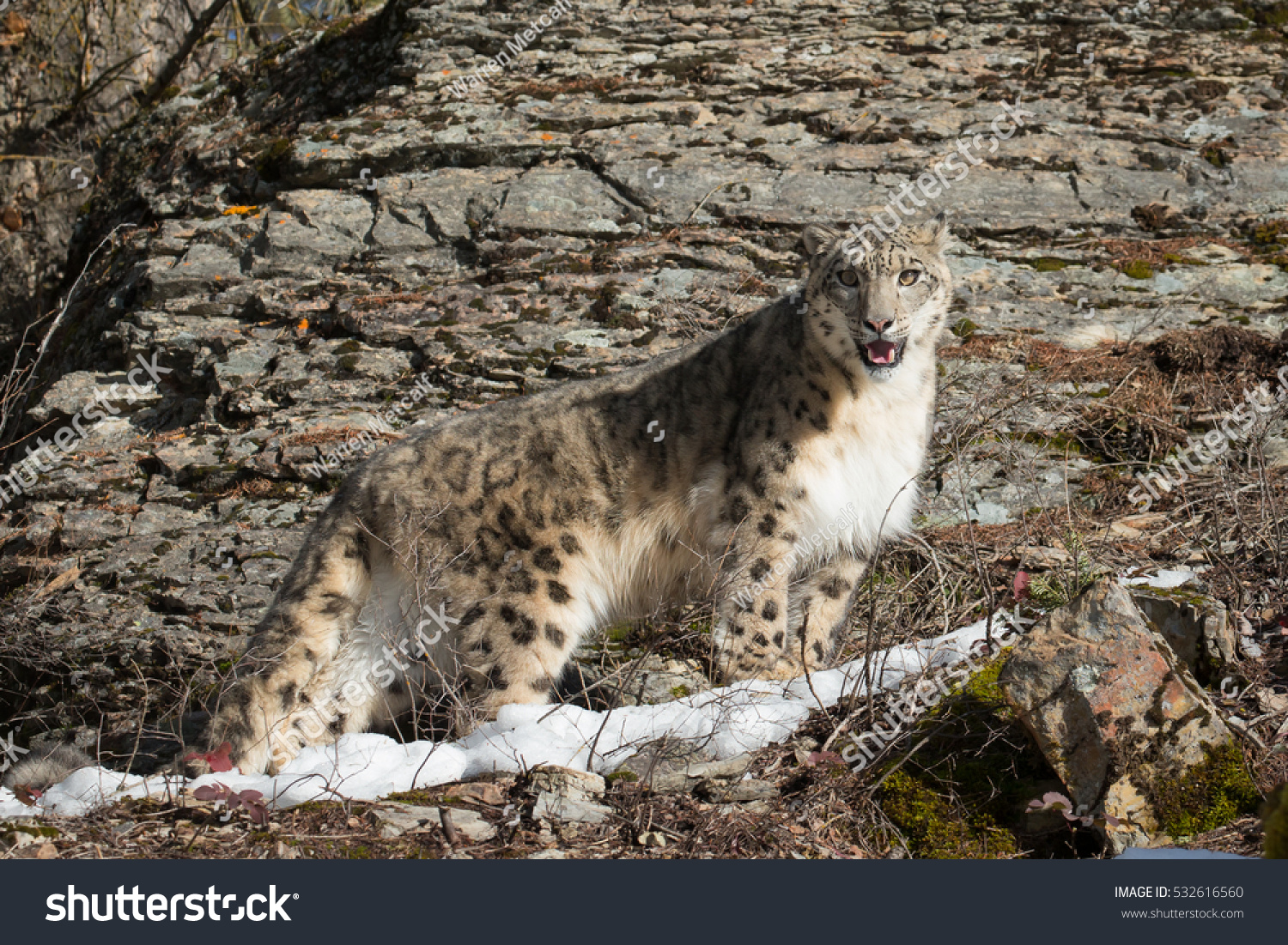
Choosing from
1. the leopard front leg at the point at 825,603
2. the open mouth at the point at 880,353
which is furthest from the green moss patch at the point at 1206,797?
the open mouth at the point at 880,353

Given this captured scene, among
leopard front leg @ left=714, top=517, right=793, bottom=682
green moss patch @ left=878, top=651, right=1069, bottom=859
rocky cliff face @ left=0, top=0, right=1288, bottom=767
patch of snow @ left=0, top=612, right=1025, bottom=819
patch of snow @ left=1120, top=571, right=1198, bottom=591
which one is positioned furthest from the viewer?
rocky cliff face @ left=0, top=0, right=1288, bottom=767

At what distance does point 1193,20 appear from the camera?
12.7 metres

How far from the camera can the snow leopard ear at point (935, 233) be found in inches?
253

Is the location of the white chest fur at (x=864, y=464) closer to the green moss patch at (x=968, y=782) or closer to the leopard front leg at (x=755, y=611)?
the leopard front leg at (x=755, y=611)

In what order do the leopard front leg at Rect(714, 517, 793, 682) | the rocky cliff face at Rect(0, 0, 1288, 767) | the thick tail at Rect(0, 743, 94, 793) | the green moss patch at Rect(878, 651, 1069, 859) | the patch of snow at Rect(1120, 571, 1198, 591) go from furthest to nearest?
the rocky cliff face at Rect(0, 0, 1288, 767) → the patch of snow at Rect(1120, 571, 1198, 591) → the leopard front leg at Rect(714, 517, 793, 682) → the thick tail at Rect(0, 743, 94, 793) → the green moss patch at Rect(878, 651, 1069, 859)

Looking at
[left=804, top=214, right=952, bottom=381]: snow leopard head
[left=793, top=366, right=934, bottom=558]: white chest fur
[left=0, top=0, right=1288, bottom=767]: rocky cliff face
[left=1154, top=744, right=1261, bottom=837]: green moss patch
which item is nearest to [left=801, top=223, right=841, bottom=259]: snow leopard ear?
[left=804, top=214, right=952, bottom=381]: snow leopard head

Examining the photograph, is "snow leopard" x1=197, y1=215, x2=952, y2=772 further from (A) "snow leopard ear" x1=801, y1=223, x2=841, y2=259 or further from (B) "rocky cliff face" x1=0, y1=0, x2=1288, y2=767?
(B) "rocky cliff face" x1=0, y1=0, x2=1288, y2=767

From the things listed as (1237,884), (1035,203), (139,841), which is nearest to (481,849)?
(139,841)

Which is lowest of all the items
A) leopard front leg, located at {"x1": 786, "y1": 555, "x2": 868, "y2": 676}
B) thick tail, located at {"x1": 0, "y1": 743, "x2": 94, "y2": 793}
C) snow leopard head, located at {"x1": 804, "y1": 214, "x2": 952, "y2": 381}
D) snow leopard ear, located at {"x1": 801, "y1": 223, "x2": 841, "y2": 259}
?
leopard front leg, located at {"x1": 786, "y1": 555, "x2": 868, "y2": 676}

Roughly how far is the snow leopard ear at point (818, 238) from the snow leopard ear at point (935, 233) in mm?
488

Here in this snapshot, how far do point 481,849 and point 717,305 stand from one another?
20.1 feet

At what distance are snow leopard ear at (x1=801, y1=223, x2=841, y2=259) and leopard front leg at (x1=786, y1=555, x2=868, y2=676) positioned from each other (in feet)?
5.81

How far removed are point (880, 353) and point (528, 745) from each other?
274cm

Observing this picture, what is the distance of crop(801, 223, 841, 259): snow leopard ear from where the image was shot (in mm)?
6391
